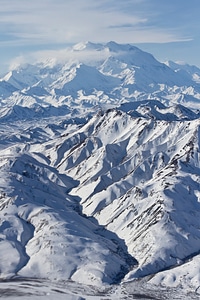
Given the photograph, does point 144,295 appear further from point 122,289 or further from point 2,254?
point 2,254

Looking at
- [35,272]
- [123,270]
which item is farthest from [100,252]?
[35,272]

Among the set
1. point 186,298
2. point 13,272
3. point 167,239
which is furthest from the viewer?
point 167,239

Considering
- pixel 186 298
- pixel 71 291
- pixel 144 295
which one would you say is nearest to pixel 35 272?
pixel 71 291

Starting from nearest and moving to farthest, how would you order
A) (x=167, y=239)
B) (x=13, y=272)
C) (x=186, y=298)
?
(x=186, y=298) < (x=13, y=272) < (x=167, y=239)

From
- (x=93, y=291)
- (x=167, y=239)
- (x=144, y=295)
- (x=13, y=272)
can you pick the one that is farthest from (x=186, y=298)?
(x=13, y=272)

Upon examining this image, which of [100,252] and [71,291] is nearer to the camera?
[71,291]

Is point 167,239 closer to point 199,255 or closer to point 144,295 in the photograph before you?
point 199,255

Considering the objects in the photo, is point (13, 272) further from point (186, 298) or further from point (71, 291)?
point (186, 298)

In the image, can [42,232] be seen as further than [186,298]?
Yes
